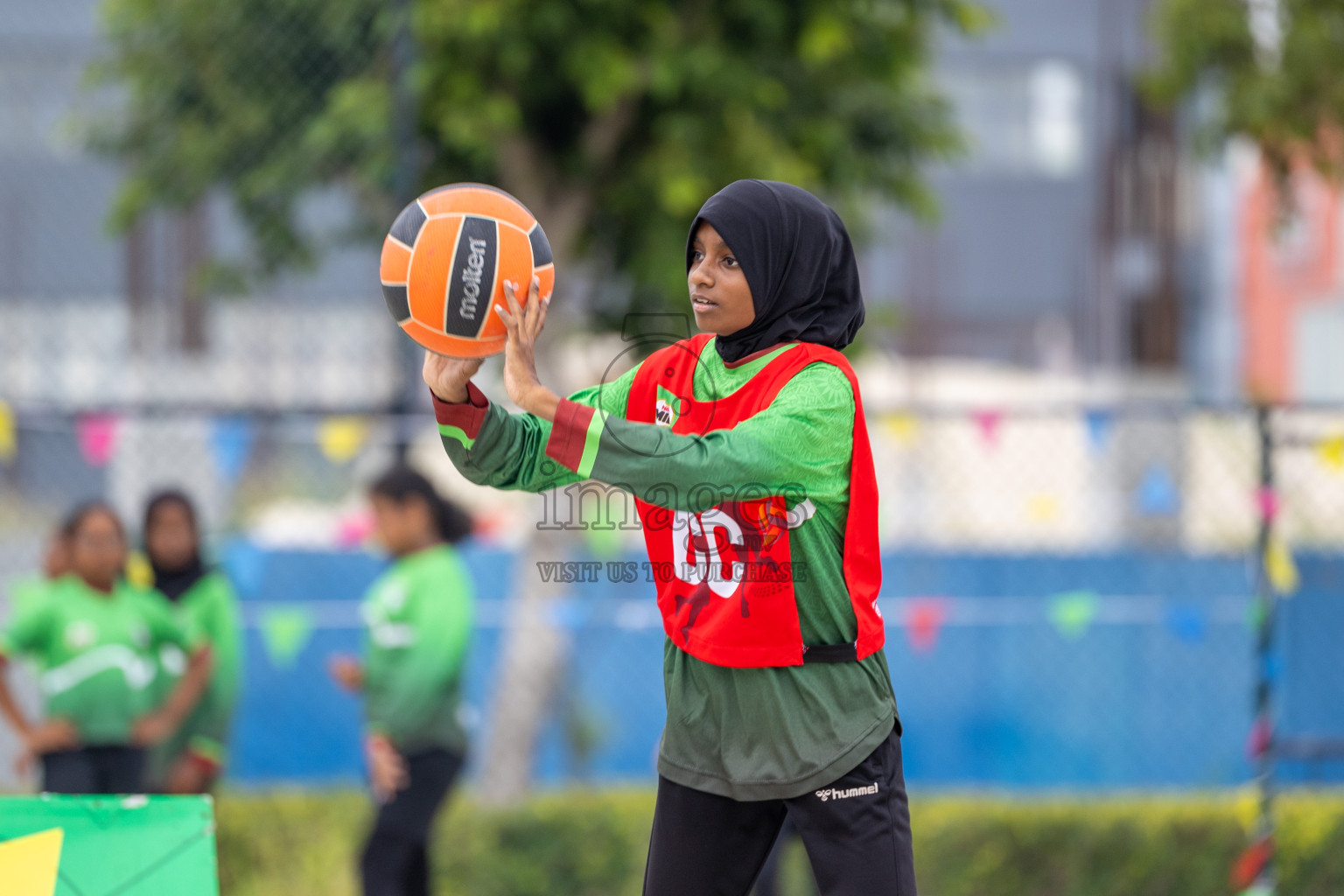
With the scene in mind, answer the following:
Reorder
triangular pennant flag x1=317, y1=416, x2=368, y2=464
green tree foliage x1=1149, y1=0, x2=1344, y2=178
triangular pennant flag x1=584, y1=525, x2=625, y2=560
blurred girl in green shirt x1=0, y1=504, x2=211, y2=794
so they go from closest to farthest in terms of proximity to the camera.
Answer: blurred girl in green shirt x1=0, y1=504, x2=211, y2=794, triangular pennant flag x1=317, y1=416, x2=368, y2=464, green tree foliage x1=1149, y1=0, x2=1344, y2=178, triangular pennant flag x1=584, y1=525, x2=625, y2=560

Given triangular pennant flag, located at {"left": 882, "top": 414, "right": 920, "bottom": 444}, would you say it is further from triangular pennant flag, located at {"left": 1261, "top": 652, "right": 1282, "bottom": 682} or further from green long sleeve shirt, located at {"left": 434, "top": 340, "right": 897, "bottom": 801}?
green long sleeve shirt, located at {"left": 434, "top": 340, "right": 897, "bottom": 801}

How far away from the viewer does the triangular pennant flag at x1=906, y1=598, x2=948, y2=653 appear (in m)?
6.68

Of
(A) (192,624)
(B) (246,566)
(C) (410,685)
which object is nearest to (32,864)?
(C) (410,685)

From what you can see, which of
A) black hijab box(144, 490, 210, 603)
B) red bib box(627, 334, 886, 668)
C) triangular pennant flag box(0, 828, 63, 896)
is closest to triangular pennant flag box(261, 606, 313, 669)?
black hijab box(144, 490, 210, 603)

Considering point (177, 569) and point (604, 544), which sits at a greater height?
point (177, 569)

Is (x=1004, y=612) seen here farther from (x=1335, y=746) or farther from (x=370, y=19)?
(x=370, y=19)

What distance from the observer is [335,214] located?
6.72m

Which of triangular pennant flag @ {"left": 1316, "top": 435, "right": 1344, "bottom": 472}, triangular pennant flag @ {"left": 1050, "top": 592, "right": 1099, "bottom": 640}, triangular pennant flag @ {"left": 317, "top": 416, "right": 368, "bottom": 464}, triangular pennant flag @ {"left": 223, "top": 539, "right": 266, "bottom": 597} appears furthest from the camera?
triangular pennant flag @ {"left": 223, "top": 539, "right": 266, "bottom": 597}

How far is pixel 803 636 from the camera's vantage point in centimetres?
238

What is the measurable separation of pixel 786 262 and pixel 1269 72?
15.5ft

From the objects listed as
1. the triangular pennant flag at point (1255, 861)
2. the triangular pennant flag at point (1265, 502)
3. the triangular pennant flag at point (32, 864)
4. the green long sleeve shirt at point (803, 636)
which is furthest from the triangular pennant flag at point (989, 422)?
the triangular pennant flag at point (32, 864)

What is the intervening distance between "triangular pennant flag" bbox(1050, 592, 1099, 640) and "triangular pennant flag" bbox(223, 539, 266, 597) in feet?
15.0

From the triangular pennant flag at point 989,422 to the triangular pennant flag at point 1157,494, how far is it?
299cm

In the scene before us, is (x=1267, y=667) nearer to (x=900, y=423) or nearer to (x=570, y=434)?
(x=900, y=423)
